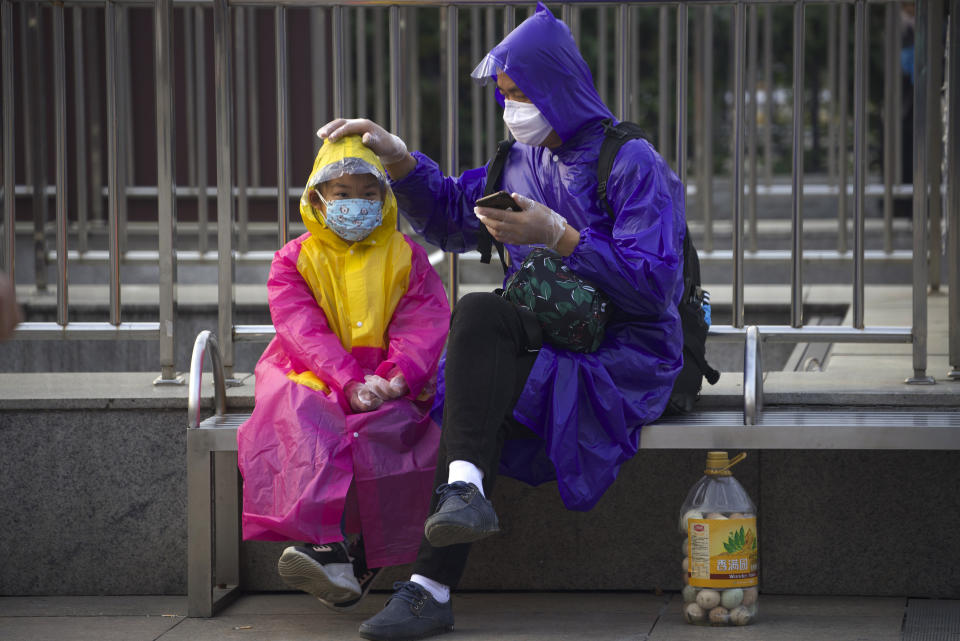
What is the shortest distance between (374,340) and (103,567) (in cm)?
108

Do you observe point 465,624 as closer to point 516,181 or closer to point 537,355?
point 537,355

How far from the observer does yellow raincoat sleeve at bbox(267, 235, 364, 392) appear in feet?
12.2

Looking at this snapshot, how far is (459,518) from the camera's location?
3326 mm

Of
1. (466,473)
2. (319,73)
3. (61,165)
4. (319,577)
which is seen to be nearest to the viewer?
(466,473)

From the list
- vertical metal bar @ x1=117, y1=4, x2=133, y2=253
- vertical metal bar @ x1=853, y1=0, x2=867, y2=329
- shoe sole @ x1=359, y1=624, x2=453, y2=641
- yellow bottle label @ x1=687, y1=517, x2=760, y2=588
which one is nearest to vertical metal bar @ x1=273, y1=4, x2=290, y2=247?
shoe sole @ x1=359, y1=624, x2=453, y2=641

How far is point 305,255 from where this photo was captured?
12.7ft

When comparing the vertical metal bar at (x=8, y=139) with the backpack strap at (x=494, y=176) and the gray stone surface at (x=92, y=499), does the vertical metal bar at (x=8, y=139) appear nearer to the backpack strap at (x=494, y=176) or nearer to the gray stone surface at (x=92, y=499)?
the gray stone surface at (x=92, y=499)

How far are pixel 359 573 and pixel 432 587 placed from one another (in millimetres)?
275

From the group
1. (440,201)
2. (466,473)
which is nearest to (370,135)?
(440,201)

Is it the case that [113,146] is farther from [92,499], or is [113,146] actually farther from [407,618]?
[407,618]

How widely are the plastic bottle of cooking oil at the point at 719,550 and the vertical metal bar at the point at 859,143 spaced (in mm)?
808

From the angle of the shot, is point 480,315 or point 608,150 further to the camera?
point 608,150

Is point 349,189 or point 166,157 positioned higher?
point 166,157

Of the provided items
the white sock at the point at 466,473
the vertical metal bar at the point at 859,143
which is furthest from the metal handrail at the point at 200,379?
the vertical metal bar at the point at 859,143
